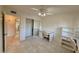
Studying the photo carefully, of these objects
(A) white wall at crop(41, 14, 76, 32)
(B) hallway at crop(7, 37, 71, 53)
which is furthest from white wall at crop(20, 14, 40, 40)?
(A) white wall at crop(41, 14, 76, 32)

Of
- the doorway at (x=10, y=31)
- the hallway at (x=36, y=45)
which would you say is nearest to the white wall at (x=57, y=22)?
Answer: the hallway at (x=36, y=45)

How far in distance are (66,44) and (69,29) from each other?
0.46 meters

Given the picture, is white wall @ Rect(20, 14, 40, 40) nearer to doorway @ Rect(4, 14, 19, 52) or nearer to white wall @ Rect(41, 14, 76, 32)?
doorway @ Rect(4, 14, 19, 52)

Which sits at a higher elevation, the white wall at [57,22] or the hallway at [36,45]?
the white wall at [57,22]

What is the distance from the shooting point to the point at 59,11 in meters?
2.86

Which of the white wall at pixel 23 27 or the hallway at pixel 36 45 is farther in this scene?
the white wall at pixel 23 27

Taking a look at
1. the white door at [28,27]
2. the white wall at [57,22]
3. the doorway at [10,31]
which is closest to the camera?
the white wall at [57,22]

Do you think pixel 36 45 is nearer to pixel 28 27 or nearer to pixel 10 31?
pixel 28 27

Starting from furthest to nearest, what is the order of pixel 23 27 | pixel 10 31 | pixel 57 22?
1. pixel 10 31
2. pixel 23 27
3. pixel 57 22

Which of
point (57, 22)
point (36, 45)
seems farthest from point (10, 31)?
point (57, 22)

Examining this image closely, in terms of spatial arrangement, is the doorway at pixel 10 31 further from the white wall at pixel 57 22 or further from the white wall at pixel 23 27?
the white wall at pixel 57 22
